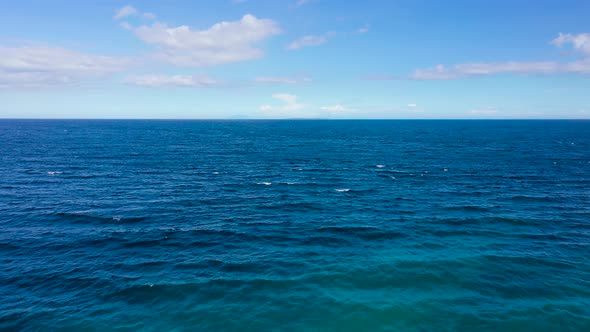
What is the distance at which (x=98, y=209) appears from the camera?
53469 millimetres

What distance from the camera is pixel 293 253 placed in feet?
129

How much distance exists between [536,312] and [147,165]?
90265mm

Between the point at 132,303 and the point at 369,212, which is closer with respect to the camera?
the point at 132,303

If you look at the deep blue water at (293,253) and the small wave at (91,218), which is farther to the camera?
the small wave at (91,218)

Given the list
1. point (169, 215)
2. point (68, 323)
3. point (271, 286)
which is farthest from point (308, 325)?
point (169, 215)

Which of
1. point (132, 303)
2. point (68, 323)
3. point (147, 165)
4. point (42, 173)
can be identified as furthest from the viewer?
point (147, 165)

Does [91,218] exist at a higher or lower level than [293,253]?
higher

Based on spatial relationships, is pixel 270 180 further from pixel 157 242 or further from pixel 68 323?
pixel 68 323

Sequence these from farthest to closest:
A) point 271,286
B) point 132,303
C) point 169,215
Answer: point 169,215
point 271,286
point 132,303

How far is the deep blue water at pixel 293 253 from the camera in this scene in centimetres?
2819

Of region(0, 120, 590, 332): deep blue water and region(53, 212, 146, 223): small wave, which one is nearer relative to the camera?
region(0, 120, 590, 332): deep blue water

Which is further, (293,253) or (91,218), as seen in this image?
(91,218)

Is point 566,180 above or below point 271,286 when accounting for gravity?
above

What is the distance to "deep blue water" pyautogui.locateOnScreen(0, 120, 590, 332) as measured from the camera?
28.2 m
